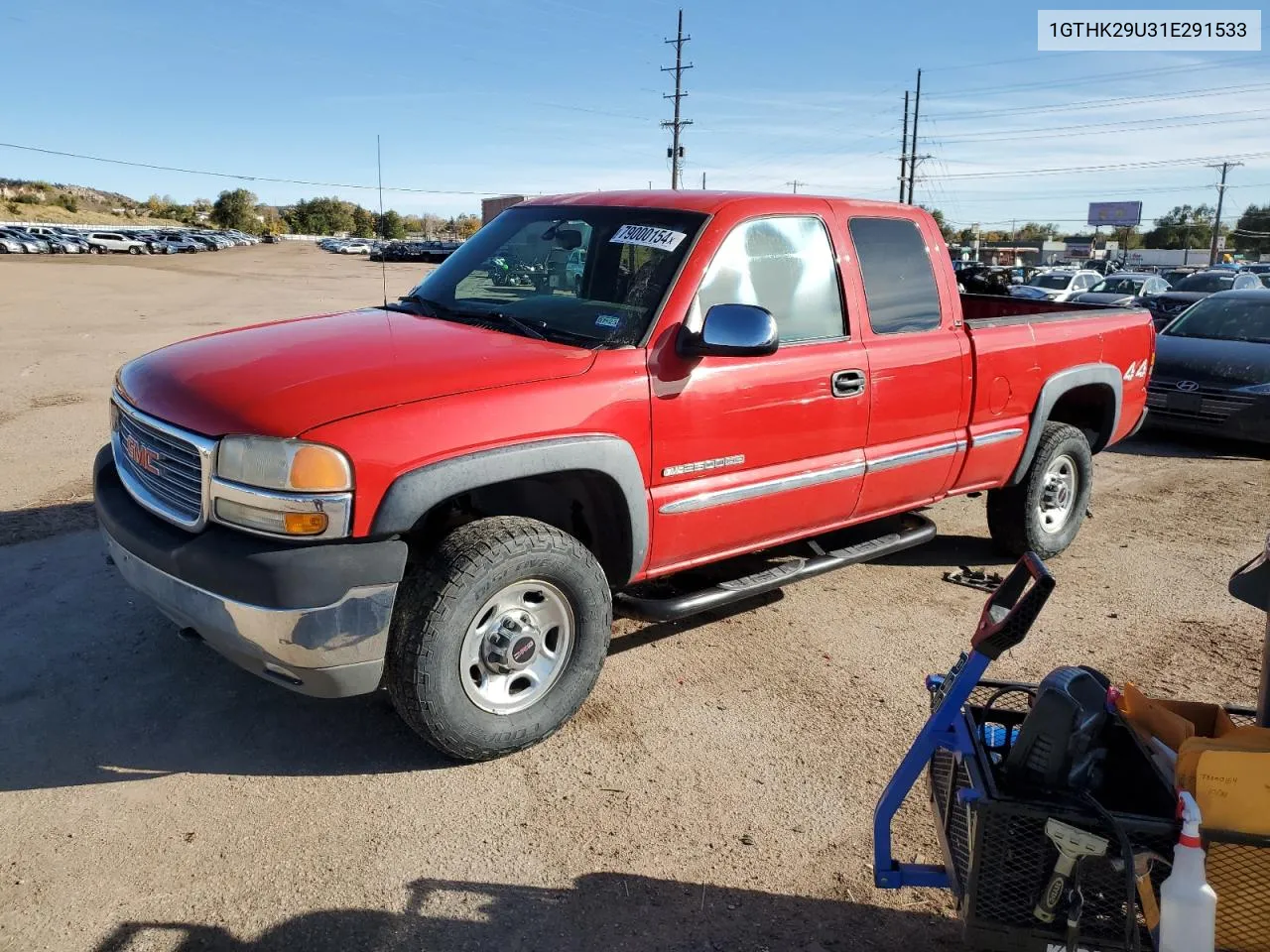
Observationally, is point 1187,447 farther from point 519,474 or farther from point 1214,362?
point 519,474

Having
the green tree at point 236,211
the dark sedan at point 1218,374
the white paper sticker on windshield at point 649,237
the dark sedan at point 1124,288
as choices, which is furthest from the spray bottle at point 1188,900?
the green tree at point 236,211

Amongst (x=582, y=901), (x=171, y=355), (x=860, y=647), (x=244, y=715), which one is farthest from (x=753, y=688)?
(x=171, y=355)

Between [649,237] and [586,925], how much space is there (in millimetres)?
2645

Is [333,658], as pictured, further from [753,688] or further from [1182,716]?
[1182,716]

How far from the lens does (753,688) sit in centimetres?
409

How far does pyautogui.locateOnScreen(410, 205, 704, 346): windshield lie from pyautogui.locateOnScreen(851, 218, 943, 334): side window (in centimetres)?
98

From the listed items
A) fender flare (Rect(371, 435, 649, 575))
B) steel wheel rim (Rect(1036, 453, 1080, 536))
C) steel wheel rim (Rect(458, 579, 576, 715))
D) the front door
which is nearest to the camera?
fender flare (Rect(371, 435, 649, 575))

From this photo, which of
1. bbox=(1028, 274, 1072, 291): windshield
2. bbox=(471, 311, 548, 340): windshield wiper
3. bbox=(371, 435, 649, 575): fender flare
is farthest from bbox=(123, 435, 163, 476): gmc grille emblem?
bbox=(1028, 274, 1072, 291): windshield

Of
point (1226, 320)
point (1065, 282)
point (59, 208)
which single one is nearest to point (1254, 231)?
point (1065, 282)

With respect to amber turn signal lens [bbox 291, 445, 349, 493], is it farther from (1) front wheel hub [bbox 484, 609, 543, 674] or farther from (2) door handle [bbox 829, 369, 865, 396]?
(2) door handle [bbox 829, 369, 865, 396]

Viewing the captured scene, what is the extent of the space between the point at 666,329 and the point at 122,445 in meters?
2.17

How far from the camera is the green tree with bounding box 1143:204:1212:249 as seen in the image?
4291 inches

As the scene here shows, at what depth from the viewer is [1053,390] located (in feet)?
17.4

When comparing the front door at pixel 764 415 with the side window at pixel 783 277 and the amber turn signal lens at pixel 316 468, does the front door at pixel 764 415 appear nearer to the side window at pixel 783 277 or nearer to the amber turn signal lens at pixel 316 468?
the side window at pixel 783 277
